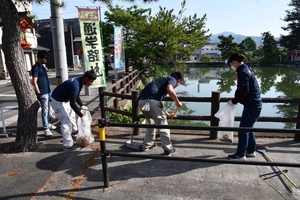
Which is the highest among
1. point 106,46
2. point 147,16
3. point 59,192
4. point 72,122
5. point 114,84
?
point 147,16

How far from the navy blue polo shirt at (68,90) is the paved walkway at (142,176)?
0.99 m

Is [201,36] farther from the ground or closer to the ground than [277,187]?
farther from the ground

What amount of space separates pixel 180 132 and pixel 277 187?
2375mm

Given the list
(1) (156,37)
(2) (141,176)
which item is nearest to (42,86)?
(2) (141,176)

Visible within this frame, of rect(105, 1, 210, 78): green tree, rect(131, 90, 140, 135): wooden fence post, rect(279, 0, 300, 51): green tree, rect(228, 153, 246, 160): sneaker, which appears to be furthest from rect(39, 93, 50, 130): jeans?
rect(279, 0, 300, 51): green tree

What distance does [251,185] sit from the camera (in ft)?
9.93

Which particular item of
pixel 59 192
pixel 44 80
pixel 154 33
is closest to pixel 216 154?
pixel 59 192

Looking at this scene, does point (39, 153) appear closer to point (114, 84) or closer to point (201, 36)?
point (114, 84)

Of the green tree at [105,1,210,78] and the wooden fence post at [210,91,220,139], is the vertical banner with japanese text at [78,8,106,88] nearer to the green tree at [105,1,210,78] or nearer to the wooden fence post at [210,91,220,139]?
the wooden fence post at [210,91,220,139]

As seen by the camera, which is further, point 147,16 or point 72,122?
point 147,16

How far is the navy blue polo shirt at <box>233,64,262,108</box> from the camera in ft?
10.9

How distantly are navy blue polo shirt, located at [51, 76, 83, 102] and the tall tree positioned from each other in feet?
1.61

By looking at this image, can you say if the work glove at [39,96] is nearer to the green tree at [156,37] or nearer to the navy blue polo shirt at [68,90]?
the navy blue polo shirt at [68,90]

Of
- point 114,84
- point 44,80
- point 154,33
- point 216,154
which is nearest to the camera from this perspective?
point 216,154
